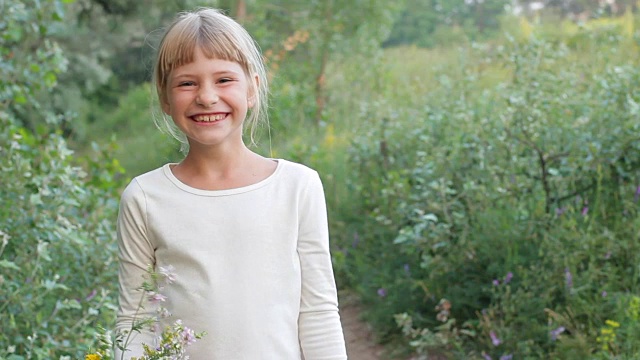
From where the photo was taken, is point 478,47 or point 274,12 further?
point 274,12

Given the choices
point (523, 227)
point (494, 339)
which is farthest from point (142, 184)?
point (523, 227)

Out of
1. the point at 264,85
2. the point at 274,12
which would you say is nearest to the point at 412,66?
the point at 274,12

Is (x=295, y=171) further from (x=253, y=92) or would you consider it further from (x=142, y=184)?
(x=142, y=184)

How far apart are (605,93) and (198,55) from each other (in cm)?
366

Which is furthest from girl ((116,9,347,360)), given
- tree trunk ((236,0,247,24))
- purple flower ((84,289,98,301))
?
tree trunk ((236,0,247,24))

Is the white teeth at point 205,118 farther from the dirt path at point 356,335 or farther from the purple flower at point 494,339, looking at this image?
the dirt path at point 356,335

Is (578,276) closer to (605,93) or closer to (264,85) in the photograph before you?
(605,93)

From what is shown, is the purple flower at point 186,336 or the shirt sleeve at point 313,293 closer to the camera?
the purple flower at point 186,336

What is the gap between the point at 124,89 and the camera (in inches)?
565

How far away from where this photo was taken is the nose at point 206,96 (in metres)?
2.01

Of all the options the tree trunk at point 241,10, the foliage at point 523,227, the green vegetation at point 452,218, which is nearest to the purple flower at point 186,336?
the green vegetation at point 452,218

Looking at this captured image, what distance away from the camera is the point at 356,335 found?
5.42 m

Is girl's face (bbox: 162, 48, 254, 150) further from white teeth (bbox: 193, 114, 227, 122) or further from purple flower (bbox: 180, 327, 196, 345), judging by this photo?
purple flower (bbox: 180, 327, 196, 345)

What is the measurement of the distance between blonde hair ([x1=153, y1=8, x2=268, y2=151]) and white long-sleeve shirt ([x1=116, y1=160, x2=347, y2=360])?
23cm
